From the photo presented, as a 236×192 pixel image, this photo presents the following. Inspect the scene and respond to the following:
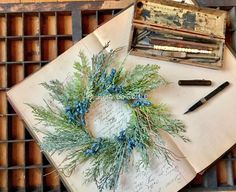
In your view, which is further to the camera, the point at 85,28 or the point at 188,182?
the point at 85,28

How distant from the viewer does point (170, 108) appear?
1.04 m

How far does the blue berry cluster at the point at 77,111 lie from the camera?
0.99m

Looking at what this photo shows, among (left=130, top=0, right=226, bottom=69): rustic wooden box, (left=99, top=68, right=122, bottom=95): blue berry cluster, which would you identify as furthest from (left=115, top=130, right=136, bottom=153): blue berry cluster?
(left=130, top=0, right=226, bottom=69): rustic wooden box

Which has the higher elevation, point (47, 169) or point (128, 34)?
point (128, 34)

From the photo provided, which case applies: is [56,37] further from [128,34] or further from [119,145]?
[119,145]

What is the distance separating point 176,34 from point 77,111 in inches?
12.9

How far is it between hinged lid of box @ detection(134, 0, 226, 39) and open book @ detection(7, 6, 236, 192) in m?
0.04

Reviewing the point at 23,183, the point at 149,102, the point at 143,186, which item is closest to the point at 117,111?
the point at 149,102

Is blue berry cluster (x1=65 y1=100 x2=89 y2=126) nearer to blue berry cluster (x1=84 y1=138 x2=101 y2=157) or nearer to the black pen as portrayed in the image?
blue berry cluster (x1=84 y1=138 x2=101 y2=157)

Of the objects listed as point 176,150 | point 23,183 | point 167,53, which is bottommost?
point 23,183

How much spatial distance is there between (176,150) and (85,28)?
0.41m

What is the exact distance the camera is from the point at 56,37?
108cm

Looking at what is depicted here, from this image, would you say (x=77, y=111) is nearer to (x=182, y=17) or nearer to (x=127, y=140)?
(x=127, y=140)

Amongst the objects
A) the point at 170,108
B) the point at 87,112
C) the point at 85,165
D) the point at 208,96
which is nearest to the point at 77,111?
the point at 87,112
